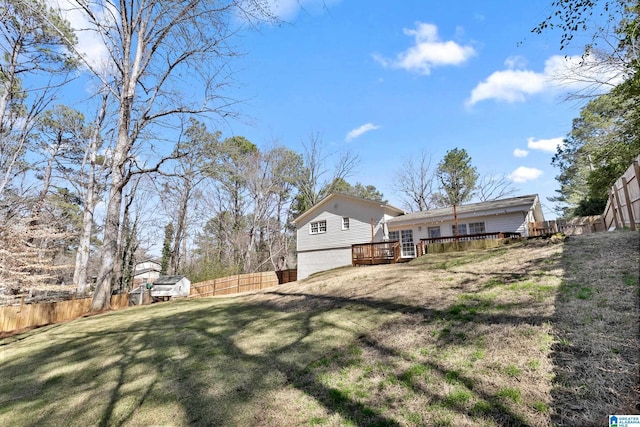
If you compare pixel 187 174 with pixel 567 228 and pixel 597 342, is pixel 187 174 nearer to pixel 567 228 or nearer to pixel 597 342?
pixel 597 342

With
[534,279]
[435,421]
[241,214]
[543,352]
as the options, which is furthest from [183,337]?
[241,214]

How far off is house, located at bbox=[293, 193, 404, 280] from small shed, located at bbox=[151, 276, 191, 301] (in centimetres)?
753

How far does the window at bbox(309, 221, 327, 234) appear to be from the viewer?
19844 mm

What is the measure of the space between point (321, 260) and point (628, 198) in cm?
1465

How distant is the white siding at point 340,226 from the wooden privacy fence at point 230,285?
3.71m

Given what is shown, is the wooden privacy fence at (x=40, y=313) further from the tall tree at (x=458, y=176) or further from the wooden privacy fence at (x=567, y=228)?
the tall tree at (x=458, y=176)

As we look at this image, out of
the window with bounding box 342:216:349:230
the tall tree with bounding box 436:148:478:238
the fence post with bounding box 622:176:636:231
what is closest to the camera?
the fence post with bounding box 622:176:636:231

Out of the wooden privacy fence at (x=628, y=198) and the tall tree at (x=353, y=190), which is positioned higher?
the tall tree at (x=353, y=190)

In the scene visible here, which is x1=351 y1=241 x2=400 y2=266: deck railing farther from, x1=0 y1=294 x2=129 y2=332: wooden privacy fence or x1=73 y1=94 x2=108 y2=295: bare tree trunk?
x1=73 y1=94 x2=108 y2=295: bare tree trunk

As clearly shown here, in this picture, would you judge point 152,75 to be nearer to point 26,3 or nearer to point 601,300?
point 26,3

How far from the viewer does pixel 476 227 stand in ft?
→ 51.4

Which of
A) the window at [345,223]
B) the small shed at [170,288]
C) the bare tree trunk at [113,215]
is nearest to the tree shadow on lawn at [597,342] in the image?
the bare tree trunk at [113,215]

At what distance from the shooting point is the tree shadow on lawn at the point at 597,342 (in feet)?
7.50

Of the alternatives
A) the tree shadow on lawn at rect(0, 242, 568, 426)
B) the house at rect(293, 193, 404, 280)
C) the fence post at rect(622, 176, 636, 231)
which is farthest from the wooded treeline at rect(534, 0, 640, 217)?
the house at rect(293, 193, 404, 280)
